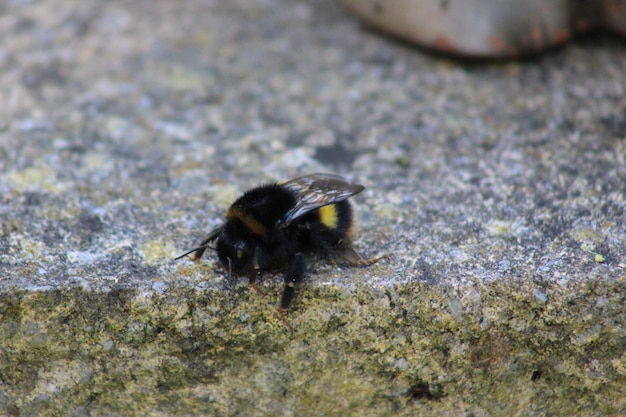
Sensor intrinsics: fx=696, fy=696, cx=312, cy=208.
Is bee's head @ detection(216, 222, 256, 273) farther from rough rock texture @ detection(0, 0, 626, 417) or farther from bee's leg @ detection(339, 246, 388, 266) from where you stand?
bee's leg @ detection(339, 246, 388, 266)

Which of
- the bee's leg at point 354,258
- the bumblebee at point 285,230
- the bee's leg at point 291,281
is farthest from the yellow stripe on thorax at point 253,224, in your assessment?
the bee's leg at point 354,258

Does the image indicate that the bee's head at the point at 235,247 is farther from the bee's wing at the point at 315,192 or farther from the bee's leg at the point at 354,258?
the bee's leg at the point at 354,258

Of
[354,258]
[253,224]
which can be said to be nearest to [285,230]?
[253,224]

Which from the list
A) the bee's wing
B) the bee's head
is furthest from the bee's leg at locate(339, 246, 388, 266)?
the bee's head

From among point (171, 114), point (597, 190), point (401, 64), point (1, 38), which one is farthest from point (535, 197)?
point (1, 38)

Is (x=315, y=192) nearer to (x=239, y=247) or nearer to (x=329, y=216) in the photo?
(x=329, y=216)

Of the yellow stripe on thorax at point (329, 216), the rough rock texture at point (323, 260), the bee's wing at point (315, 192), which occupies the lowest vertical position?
the rough rock texture at point (323, 260)

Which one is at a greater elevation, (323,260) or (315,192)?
(315,192)
